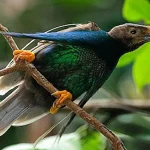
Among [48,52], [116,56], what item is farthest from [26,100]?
[116,56]

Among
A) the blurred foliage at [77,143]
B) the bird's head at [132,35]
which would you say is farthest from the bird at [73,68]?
the blurred foliage at [77,143]

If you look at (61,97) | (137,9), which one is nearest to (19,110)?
(61,97)

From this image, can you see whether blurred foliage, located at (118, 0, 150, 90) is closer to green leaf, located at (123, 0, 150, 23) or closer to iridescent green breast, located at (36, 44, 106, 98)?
green leaf, located at (123, 0, 150, 23)

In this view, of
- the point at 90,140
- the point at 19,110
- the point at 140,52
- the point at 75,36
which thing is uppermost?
the point at 75,36

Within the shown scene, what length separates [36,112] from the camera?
6.69 feet

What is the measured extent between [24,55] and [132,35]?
0.41 metres

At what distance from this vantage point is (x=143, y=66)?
86.2 inches

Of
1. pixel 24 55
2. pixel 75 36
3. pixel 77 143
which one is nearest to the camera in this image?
pixel 24 55

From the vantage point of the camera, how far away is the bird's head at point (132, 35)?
199 centimetres

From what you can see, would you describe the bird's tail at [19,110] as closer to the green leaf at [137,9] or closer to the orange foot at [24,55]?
the orange foot at [24,55]

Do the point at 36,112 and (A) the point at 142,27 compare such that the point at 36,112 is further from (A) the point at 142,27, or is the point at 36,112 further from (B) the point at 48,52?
(A) the point at 142,27

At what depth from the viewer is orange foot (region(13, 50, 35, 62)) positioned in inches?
71.2

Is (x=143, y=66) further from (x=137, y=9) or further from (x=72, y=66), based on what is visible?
(x=72, y=66)

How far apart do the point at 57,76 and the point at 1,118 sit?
0.25m
